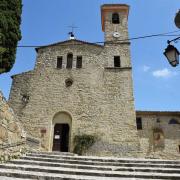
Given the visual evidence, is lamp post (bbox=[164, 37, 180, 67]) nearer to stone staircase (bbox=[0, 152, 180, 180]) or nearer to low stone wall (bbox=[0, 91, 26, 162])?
stone staircase (bbox=[0, 152, 180, 180])

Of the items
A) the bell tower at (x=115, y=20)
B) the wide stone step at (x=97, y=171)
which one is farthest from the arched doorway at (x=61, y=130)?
the wide stone step at (x=97, y=171)

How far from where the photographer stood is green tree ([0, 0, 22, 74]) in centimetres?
1106

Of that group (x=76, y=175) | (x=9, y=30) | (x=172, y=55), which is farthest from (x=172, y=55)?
(x=9, y=30)

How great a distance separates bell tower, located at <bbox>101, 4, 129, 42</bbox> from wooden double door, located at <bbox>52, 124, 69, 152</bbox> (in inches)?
332

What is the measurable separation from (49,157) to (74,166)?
1352mm

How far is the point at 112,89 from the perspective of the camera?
15.4 meters

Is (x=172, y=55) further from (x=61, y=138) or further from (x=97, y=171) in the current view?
(x=61, y=138)

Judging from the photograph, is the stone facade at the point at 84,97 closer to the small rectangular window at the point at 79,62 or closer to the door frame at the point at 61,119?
the door frame at the point at 61,119

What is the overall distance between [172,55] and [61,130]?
A: 35.5 ft

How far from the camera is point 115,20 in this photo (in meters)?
19.4

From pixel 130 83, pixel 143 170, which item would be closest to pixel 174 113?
pixel 130 83

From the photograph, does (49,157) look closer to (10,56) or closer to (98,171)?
(98,171)

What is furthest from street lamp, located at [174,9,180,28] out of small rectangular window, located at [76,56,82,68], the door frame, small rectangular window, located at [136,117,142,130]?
small rectangular window, located at [136,117,142,130]

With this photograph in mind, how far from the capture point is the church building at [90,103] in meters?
14.0
